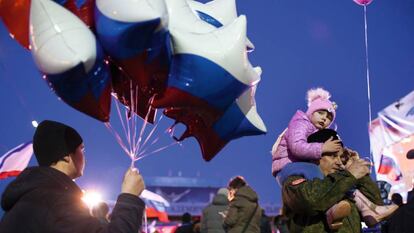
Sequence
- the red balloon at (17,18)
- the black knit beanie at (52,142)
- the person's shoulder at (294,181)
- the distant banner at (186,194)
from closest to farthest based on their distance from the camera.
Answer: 1. the black knit beanie at (52,142)
2. the person's shoulder at (294,181)
3. the red balloon at (17,18)
4. the distant banner at (186,194)

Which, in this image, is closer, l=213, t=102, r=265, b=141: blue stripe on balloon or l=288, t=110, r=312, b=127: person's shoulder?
l=213, t=102, r=265, b=141: blue stripe on balloon

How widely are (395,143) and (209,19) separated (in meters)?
7.38

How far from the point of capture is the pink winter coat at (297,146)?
3.08 m

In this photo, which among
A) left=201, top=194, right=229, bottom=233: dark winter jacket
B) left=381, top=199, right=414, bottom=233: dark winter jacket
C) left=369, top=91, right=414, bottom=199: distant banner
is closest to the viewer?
left=381, top=199, right=414, bottom=233: dark winter jacket

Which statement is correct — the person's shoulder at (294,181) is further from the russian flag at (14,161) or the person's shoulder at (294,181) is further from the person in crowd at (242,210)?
the russian flag at (14,161)

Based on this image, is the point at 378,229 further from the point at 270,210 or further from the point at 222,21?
the point at 270,210

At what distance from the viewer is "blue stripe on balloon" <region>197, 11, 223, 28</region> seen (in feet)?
10.7

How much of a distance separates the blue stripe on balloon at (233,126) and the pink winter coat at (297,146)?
20 cm

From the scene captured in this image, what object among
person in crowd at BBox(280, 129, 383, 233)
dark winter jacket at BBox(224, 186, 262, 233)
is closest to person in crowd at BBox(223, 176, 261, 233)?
dark winter jacket at BBox(224, 186, 262, 233)

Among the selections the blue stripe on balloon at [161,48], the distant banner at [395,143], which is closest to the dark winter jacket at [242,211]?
the blue stripe on balloon at [161,48]

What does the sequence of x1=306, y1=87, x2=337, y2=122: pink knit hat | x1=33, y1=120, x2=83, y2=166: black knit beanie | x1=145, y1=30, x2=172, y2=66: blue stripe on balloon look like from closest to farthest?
1. x1=33, y1=120, x2=83, y2=166: black knit beanie
2. x1=145, y1=30, x2=172, y2=66: blue stripe on balloon
3. x1=306, y1=87, x2=337, y2=122: pink knit hat

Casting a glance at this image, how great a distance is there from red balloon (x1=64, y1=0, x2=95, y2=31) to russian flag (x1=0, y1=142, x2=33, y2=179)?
677 centimetres

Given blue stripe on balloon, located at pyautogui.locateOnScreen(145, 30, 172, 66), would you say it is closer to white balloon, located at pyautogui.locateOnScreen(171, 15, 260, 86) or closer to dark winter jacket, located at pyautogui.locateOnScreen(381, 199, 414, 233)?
white balloon, located at pyautogui.locateOnScreen(171, 15, 260, 86)

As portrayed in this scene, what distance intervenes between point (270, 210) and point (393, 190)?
29.1 m
